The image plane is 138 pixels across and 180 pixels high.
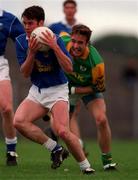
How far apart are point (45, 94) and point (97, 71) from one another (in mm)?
959

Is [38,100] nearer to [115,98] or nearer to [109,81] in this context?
[115,98]

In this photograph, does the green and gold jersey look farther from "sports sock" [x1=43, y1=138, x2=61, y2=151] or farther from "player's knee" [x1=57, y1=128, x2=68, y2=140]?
"player's knee" [x1=57, y1=128, x2=68, y2=140]

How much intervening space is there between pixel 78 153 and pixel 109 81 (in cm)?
2280

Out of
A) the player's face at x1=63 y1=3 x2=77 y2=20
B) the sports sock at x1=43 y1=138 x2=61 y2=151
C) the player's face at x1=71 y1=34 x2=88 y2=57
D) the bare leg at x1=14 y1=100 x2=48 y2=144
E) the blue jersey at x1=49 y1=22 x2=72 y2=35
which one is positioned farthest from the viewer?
the player's face at x1=63 y1=3 x2=77 y2=20

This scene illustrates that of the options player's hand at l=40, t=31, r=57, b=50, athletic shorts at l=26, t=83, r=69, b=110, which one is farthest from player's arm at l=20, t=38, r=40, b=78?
athletic shorts at l=26, t=83, r=69, b=110

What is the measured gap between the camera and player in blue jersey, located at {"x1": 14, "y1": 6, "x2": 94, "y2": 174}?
12297 millimetres

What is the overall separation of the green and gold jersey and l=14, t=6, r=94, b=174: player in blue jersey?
Result: 66cm

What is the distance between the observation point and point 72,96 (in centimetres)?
1427

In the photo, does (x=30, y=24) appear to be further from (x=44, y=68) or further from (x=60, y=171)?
(x=60, y=171)

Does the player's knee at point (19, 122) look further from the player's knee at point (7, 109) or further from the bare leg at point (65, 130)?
the player's knee at point (7, 109)

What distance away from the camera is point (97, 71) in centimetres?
1323

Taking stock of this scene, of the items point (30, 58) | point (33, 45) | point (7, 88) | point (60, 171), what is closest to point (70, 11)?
point (7, 88)

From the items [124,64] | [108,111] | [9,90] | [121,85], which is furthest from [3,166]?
[124,64]

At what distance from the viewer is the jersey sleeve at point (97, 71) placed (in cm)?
1320
